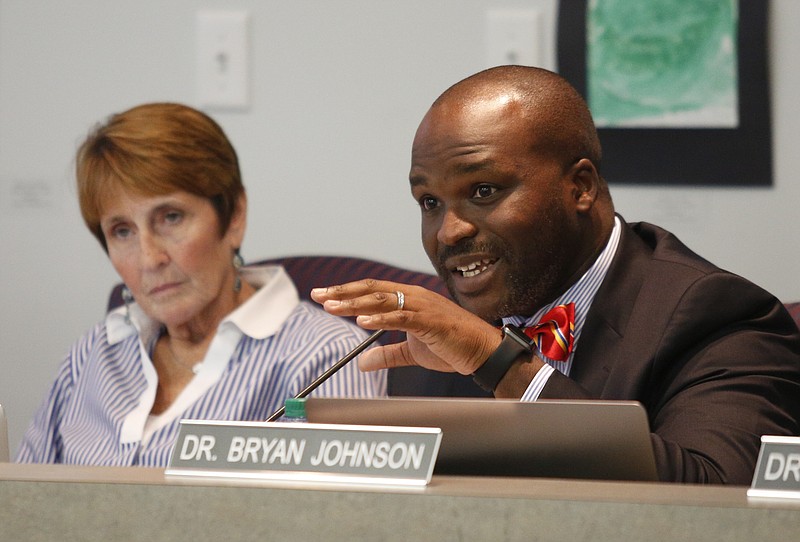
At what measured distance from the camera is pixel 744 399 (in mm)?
1371

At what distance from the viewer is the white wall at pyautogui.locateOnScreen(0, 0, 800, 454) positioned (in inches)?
101

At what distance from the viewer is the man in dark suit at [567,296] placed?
133cm

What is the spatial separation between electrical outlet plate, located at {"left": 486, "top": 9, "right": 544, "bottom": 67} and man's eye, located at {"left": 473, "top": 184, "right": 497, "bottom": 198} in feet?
3.45

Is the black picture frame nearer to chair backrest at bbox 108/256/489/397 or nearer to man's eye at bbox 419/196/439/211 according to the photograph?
chair backrest at bbox 108/256/489/397

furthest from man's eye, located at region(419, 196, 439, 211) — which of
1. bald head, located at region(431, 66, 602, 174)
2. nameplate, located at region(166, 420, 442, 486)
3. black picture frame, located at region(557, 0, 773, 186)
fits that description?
black picture frame, located at region(557, 0, 773, 186)

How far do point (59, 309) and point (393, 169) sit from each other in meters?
0.95

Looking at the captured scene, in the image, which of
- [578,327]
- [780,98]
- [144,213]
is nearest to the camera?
[578,327]

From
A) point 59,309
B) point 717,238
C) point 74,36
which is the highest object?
point 74,36

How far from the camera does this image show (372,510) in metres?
0.82

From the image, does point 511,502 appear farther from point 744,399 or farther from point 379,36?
point 379,36

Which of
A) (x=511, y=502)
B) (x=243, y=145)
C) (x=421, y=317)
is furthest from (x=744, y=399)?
(x=243, y=145)

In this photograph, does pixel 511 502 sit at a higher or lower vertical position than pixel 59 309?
higher

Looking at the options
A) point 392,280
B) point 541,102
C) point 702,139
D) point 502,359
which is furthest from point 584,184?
point 702,139

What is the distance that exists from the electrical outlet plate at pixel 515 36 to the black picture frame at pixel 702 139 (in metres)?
0.05
